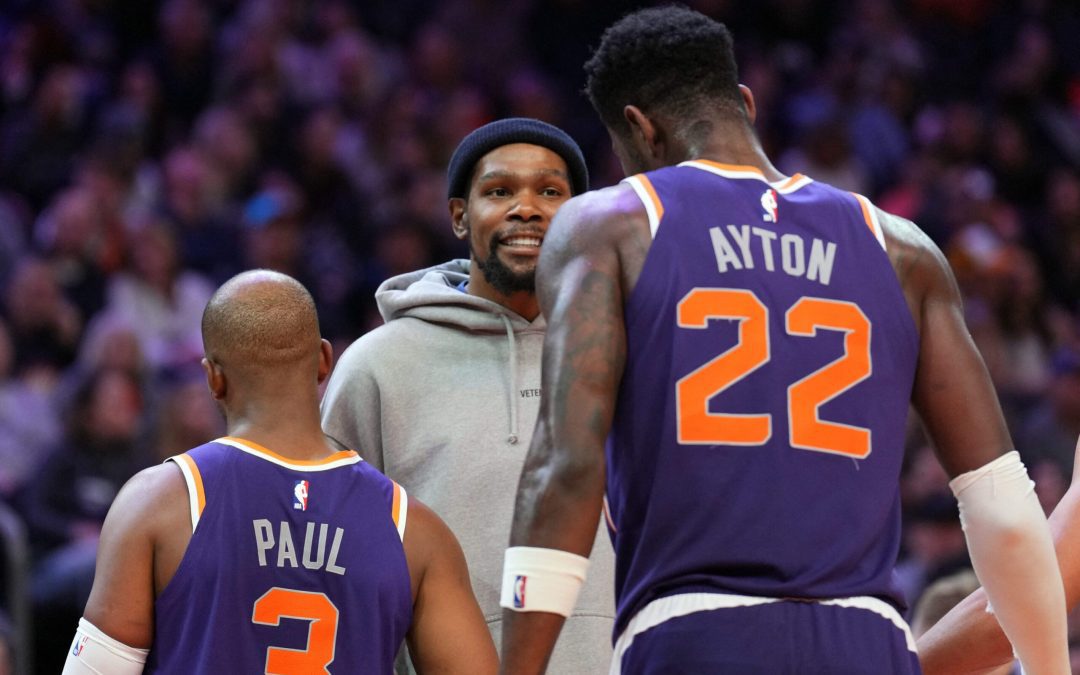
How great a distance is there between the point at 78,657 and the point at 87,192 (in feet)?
22.2

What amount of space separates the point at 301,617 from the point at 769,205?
129cm

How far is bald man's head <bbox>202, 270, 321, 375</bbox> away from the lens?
11.8 feet

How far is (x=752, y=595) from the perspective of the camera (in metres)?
2.99

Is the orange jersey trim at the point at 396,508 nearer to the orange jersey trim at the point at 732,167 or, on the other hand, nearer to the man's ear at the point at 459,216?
the orange jersey trim at the point at 732,167

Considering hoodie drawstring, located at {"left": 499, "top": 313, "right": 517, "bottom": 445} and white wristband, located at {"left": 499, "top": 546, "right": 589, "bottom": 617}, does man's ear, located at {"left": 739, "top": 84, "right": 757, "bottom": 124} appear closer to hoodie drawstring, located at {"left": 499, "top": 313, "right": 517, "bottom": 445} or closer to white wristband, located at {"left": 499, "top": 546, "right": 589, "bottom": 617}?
white wristband, located at {"left": 499, "top": 546, "right": 589, "bottom": 617}

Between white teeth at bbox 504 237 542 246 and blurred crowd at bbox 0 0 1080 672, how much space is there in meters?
3.83

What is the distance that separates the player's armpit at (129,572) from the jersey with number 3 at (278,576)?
4 centimetres

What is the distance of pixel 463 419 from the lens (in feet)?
14.2

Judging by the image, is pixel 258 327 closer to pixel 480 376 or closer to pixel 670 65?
pixel 480 376

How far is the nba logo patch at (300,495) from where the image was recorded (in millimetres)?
3431

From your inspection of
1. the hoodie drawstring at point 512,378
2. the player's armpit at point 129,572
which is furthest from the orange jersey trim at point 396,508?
the hoodie drawstring at point 512,378

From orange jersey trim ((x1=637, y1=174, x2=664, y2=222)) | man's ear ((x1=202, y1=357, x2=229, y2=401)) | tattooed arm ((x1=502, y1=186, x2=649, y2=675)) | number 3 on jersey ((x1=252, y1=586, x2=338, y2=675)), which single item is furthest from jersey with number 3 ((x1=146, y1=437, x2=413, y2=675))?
orange jersey trim ((x1=637, y1=174, x2=664, y2=222))

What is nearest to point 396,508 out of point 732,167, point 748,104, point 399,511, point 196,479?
point 399,511

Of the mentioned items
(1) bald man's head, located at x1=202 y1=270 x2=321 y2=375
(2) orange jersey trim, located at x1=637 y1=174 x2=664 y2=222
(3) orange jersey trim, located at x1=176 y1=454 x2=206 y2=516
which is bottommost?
(3) orange jersey trim, located at x1=176 y1=454 x2=206 y2=516
